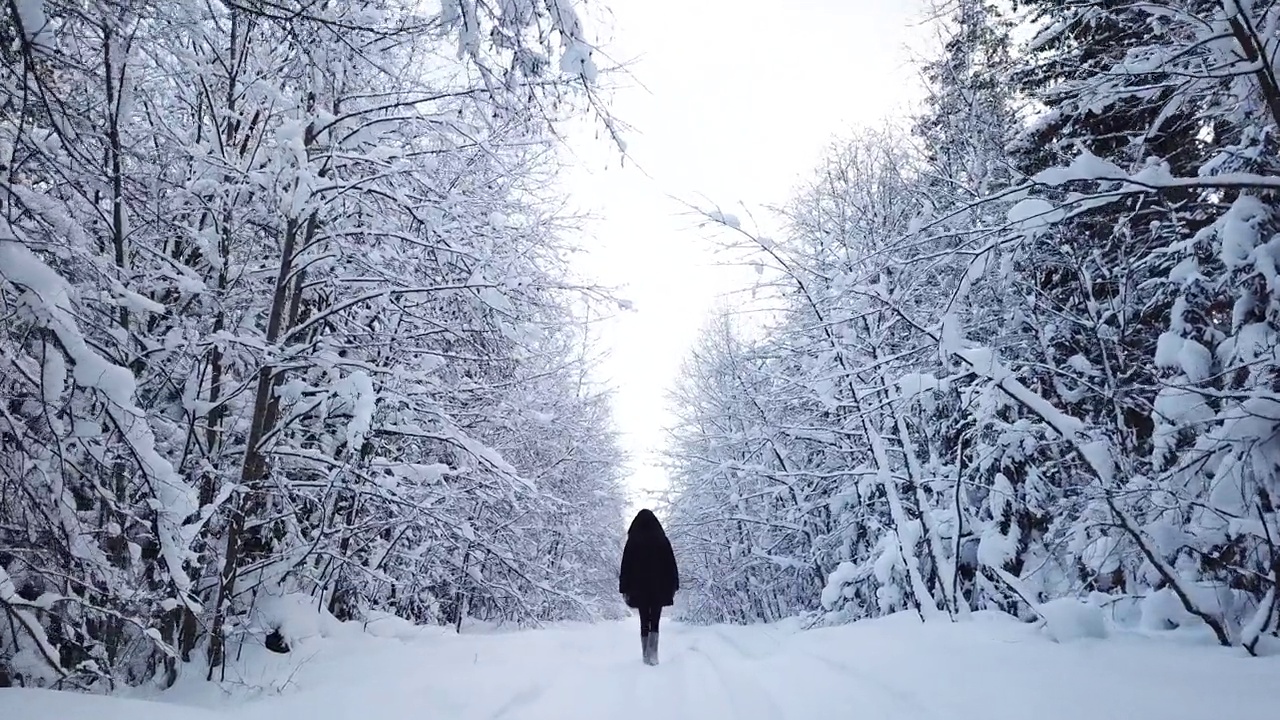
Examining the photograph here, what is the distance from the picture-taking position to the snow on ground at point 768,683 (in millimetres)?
3084

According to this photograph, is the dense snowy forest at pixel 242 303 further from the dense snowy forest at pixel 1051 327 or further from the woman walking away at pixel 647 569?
the dense snowy forest at pixel 1051 327

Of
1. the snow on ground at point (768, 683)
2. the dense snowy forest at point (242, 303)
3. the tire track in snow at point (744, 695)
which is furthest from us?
the tire track in snow at point (744, 695)

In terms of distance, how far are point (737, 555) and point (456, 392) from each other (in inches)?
602

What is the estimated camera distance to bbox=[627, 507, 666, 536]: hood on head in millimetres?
8375

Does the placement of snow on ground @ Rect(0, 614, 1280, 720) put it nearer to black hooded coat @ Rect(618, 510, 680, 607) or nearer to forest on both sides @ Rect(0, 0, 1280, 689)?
forest on both sides @ Rect(0, 0, 1280, 689)

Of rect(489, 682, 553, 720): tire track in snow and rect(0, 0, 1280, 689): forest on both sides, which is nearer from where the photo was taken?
rect(0, 0, 1280, 689): forest on both sides

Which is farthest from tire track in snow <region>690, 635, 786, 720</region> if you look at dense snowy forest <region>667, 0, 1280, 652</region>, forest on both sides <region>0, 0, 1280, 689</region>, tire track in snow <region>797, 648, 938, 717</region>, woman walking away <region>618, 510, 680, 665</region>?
dense snowy forest <region>667, 0, 1280, 652</region>

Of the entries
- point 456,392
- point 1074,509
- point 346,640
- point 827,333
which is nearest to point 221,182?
point 456,392

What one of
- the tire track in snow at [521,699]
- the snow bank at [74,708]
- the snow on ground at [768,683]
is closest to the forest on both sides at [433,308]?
Answer: the snow bank at [74,708]

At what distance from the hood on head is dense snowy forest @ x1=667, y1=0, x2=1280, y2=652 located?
2.01 m

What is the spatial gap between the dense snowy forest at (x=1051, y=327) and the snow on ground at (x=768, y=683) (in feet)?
2.51

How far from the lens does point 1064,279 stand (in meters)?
8.45

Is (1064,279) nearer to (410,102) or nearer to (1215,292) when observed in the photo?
(1215,292)

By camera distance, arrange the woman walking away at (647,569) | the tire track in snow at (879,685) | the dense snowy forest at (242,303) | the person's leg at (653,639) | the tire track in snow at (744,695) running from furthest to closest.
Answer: the woman walking away at (647,569), the person's leg at (653,639), the tire track in snow at (744,695), the tire track in snow at (879,685), the dense snowy forest at (242,303)
